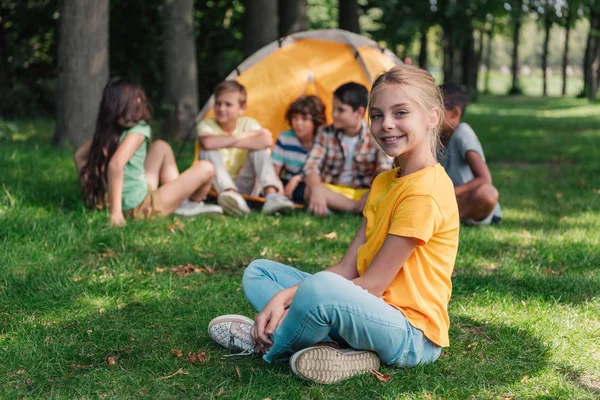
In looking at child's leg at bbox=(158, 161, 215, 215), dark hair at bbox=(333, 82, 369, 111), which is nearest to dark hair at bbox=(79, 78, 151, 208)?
child's leg at bbox=(158, 161, 215, 215)

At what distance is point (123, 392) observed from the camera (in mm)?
2713

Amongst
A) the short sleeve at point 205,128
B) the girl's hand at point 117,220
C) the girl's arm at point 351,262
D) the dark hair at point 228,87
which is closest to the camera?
the girl's arm at point 351,262

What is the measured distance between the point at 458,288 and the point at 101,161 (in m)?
2.59

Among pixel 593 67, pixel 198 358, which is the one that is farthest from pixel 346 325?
pixel 593 67

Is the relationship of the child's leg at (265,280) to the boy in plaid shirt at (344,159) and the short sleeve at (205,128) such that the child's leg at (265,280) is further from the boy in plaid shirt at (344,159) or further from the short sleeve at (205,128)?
the short sleeve at (205,128)

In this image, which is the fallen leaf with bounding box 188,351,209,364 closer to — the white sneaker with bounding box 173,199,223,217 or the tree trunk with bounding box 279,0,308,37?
the white sneaker with bounding box 173,199,223,217

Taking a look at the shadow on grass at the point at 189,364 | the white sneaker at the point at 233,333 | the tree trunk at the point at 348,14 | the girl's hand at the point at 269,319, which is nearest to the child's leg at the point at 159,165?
the shadow on grass at the point at 189,364

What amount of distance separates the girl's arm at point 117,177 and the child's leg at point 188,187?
1.43 ft

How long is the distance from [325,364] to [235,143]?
354 centimetres

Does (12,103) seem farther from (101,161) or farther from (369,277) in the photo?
(369,277)

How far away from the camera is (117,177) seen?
16.7 feet

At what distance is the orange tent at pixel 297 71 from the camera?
22.8 ft

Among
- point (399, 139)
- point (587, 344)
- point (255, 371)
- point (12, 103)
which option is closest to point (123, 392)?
point (255, 371)

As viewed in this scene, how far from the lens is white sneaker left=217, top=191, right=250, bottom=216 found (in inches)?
224
